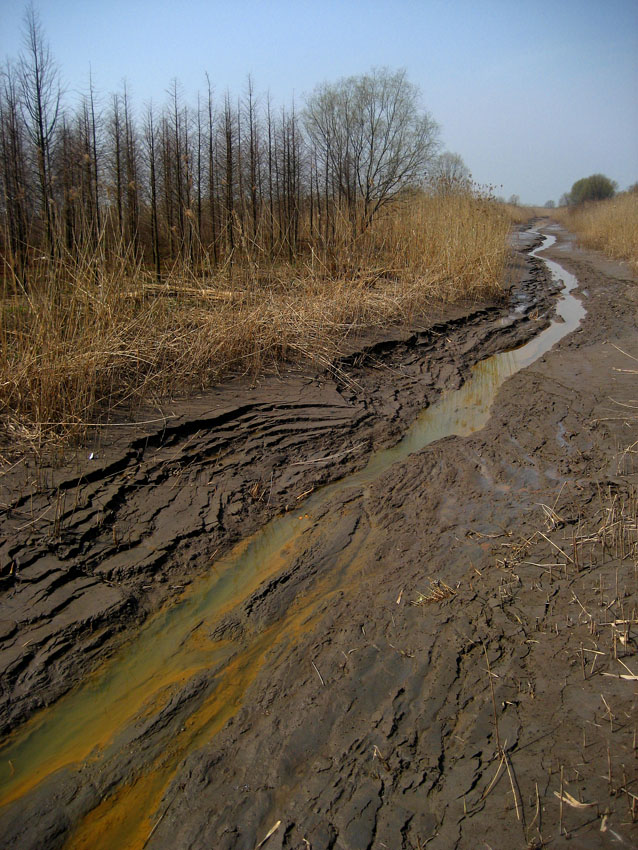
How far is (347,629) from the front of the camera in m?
2.92

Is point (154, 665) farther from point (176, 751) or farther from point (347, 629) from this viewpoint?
point (347, 629)

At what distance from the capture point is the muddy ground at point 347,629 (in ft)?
6.47

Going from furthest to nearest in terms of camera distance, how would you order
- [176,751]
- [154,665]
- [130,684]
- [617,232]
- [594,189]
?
[594,189]
[617,232]
[154,665]
[130,684]
[176,751]

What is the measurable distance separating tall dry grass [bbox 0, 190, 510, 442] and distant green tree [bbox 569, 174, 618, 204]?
39423mm

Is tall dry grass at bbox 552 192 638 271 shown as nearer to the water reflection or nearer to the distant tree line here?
the water reflection

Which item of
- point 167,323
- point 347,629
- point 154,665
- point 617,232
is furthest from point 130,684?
point 617,232

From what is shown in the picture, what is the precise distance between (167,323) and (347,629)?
3.96 meters

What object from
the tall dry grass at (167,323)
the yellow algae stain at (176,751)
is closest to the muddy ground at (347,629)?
the yellow algae stain at (176,751)

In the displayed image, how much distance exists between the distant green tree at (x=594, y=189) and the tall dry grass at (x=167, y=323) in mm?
39423

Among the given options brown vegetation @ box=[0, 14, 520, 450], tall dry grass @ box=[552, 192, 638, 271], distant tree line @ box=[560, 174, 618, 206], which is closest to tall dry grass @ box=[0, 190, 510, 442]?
brown vegetation @ box=[0, 14, 520, 450]

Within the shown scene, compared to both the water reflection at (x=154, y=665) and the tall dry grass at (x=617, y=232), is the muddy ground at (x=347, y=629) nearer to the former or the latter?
the water reflection at (x=154, y=665)

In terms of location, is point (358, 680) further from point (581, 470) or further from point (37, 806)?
point (581, 470)

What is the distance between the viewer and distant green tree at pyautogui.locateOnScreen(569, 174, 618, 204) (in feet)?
140

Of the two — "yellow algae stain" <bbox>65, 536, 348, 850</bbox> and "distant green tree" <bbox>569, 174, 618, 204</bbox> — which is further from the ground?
"distant green tree" <bbox>569, 174, 618, 204</bbox>
